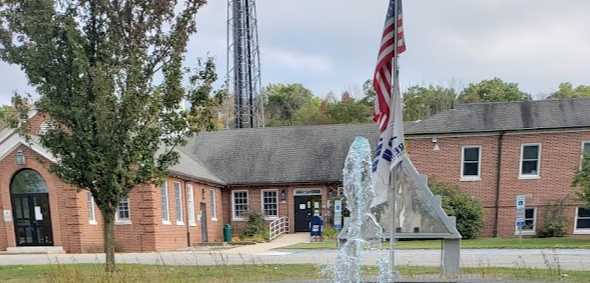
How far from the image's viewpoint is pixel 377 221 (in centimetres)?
777

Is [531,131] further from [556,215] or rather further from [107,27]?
[107,27]

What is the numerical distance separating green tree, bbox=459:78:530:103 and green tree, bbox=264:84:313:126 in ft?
73.1

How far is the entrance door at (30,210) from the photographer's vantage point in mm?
18844

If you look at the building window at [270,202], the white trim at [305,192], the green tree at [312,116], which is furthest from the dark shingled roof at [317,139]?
the green tree at [312,116]

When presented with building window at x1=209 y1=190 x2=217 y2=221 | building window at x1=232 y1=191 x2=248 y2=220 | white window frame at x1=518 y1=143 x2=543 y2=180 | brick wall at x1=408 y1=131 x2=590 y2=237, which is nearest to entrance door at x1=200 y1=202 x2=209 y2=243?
building window at x1=209 y1=190 x2=217 y2=221

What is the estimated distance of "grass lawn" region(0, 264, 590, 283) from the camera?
24.3 ft

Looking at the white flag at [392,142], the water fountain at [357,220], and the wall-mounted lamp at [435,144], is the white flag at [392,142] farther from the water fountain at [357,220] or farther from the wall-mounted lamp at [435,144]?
the wall-mounted lamp at [435,144]

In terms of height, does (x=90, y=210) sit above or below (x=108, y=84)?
below

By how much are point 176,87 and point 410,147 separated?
1589 centimetres

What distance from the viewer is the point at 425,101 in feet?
179

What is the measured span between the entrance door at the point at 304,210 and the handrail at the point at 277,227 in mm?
641

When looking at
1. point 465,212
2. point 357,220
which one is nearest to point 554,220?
point 465,212

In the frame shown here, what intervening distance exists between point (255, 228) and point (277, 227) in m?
1.22

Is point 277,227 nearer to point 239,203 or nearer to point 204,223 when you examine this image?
point 239,203
